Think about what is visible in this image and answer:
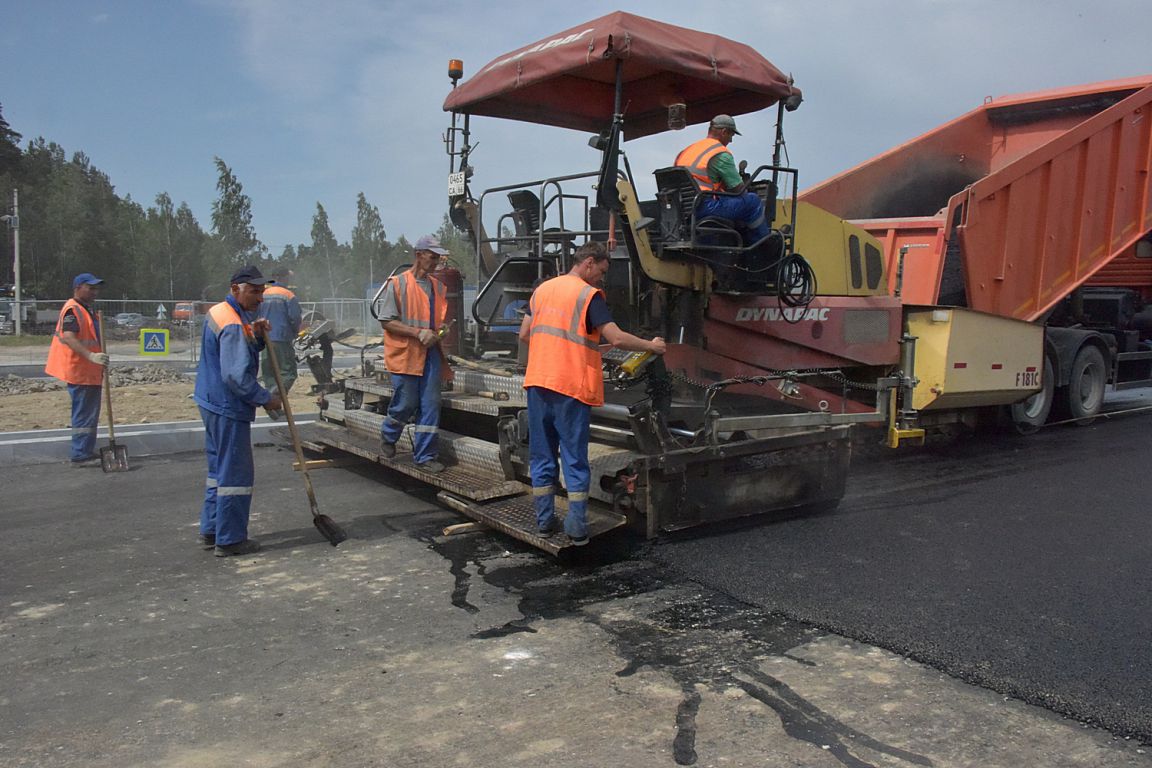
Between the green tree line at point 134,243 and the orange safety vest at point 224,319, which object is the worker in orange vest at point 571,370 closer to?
the orange safety vest at point 224,319

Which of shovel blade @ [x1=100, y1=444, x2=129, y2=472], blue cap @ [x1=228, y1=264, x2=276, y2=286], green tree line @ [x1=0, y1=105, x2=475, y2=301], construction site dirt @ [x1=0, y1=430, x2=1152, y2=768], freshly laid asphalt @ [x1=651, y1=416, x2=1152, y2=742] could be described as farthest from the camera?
green tree line @ [x1=0, y1=105, x2=475, y2=301]

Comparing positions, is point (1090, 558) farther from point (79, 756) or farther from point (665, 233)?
point (79, 756)

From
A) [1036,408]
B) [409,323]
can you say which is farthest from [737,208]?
[1036,408]

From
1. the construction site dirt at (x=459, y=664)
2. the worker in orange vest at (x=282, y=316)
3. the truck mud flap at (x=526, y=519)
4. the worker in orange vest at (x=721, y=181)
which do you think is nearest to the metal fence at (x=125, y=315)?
the worker in orange vest at (x=282, y=316)

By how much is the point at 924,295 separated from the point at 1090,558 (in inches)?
120

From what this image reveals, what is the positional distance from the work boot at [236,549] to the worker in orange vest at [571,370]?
5.07 ft

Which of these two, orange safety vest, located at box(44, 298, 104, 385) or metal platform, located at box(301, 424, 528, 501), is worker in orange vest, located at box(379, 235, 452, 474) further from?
orange safety vest, located at box(44, 298, 104, 385)

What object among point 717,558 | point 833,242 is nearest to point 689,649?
point 717,558

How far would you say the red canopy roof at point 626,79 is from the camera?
4.93 meters

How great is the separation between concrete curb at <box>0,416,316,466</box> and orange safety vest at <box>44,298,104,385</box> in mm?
688

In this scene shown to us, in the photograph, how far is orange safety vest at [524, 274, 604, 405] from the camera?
433 centimetres

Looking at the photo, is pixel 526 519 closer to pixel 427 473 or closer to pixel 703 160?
pixel 427 473

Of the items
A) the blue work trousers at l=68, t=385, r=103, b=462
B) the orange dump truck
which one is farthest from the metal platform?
the orange dump truck

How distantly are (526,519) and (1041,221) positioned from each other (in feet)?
18.5
